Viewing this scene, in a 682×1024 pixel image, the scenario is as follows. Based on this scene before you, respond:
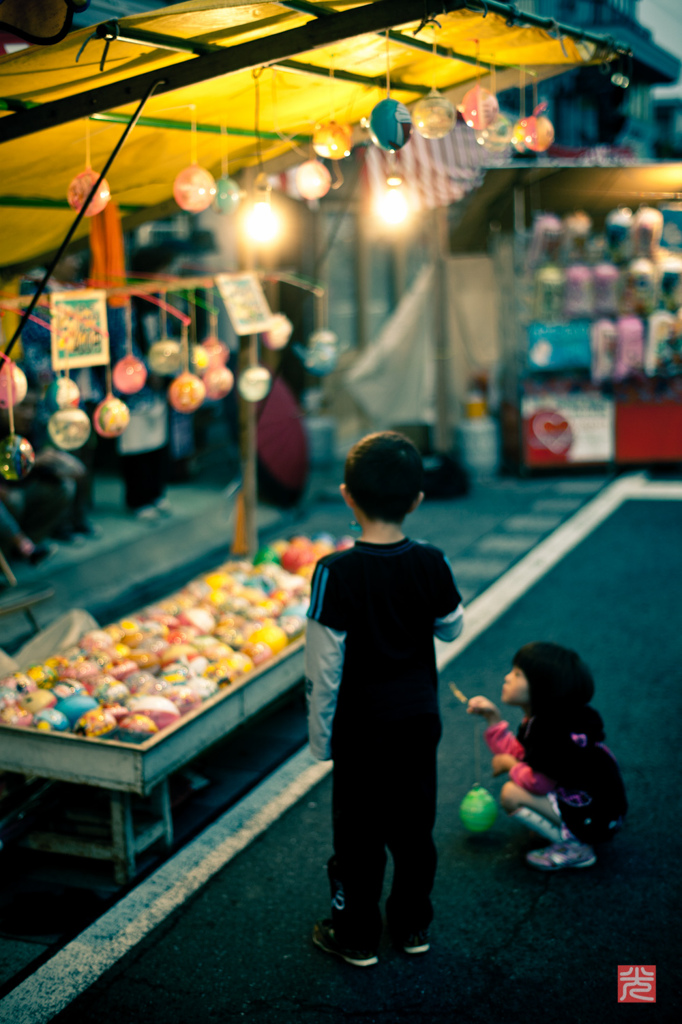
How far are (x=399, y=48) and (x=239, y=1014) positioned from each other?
385cm

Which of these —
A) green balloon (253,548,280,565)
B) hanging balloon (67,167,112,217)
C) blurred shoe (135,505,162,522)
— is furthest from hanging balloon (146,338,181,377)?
blurred shoe (135,505,162,522)

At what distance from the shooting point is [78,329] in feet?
15.5

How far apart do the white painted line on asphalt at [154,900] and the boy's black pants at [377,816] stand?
2.61ft

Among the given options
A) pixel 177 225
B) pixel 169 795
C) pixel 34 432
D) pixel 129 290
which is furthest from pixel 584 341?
pixel 169 795

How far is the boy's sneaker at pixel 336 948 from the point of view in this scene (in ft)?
10.7

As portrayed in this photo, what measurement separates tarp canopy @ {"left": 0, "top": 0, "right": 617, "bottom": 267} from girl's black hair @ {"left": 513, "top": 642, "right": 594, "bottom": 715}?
2267 mm

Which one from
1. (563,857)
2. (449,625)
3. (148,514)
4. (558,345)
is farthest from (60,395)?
(558,345)

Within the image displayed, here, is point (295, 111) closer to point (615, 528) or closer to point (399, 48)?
point (399, 48)

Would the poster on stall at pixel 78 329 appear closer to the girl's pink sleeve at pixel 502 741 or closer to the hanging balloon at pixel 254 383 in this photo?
the hanging balloon at pixel 254 383

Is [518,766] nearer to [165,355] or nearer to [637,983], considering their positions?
[637,983]

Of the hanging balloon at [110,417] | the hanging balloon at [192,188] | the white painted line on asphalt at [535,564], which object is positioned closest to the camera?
the hanging balloon at [192,188]

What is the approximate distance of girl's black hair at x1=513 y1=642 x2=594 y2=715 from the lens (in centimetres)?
366

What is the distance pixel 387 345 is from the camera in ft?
41.0

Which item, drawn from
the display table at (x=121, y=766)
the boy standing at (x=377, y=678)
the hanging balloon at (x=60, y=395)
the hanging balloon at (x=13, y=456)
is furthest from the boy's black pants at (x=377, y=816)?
the hanging balloon at (x=60, y=395)
